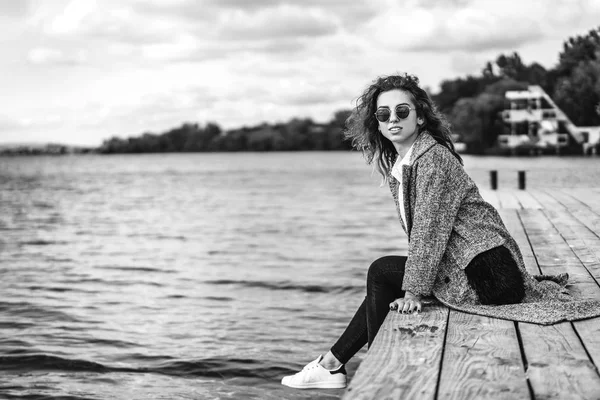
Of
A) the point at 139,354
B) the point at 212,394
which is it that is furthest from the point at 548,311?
the point at 139,354

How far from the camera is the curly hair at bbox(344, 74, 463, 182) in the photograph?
4.41 m

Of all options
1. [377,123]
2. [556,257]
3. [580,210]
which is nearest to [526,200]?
[580,210]

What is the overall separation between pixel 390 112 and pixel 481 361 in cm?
161

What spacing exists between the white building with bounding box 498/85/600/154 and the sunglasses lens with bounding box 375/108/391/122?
262 ft

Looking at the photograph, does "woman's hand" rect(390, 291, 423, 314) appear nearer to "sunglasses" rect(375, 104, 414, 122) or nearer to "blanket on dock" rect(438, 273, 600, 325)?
"blanket on dock" rect(438, 273, 600, 325)

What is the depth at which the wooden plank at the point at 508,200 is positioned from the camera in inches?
512

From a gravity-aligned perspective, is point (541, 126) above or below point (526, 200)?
above

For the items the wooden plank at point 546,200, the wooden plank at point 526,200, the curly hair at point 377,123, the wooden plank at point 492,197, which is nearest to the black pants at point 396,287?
the curly hair at point 377,123

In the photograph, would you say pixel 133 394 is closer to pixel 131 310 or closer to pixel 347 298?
pixel 131 310

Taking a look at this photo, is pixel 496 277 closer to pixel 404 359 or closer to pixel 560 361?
pixel 560 361

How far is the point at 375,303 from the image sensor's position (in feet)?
14.5

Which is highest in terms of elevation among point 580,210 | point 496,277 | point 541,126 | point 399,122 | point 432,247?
point 541,126

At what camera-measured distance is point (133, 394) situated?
7.23 metres

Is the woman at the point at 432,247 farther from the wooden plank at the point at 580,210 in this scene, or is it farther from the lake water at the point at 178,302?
the wooden plank at the point at 580,210
